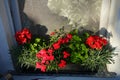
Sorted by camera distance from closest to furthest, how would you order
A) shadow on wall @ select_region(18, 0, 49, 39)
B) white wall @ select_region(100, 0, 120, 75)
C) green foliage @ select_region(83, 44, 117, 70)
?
1. white wall @ select_region(100, 0, 120, 75)
2. green foliage @ select_region(83, 44, 117, 70)
3. shadow on wall @ select_region(18, 0, 49, 39)

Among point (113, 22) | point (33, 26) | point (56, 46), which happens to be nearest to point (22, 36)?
point (33, 26)

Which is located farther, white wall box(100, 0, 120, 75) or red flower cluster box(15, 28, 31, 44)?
red flower cluster box(15, 28, 31, 44)

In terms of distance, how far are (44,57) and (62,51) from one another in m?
0.22

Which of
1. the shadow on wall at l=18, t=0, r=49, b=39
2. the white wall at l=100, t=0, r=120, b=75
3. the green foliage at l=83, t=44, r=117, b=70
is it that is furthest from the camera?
the shadow on wall at l=18, t=0, r=49, b=39

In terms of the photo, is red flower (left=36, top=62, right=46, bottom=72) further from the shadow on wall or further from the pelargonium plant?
the shadow on wall

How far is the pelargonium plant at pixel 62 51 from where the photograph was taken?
6.56ft

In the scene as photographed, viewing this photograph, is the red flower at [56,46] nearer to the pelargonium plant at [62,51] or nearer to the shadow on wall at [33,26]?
the pelargonium plant at [62,51]

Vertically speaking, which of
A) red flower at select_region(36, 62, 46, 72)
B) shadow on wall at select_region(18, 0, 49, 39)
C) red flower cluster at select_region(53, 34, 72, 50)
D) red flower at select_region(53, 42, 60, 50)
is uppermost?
shadow on wall at select_region(18, 0, 49, 39)

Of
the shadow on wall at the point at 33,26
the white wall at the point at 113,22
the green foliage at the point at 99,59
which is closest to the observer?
the white wall at the point at 113,22

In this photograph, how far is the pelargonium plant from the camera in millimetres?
2000

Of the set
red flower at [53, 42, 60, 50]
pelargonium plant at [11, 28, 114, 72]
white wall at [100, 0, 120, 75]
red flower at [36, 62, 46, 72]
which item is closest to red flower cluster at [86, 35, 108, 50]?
pelargonium plant at [11, 28, 114, 72]

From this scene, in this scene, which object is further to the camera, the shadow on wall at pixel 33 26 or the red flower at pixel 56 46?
the shadow on wall at pixel 33 26

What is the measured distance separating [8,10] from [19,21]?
0.19m

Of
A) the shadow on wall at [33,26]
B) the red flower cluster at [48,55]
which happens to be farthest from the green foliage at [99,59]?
the shadow on wall at [33,26]
